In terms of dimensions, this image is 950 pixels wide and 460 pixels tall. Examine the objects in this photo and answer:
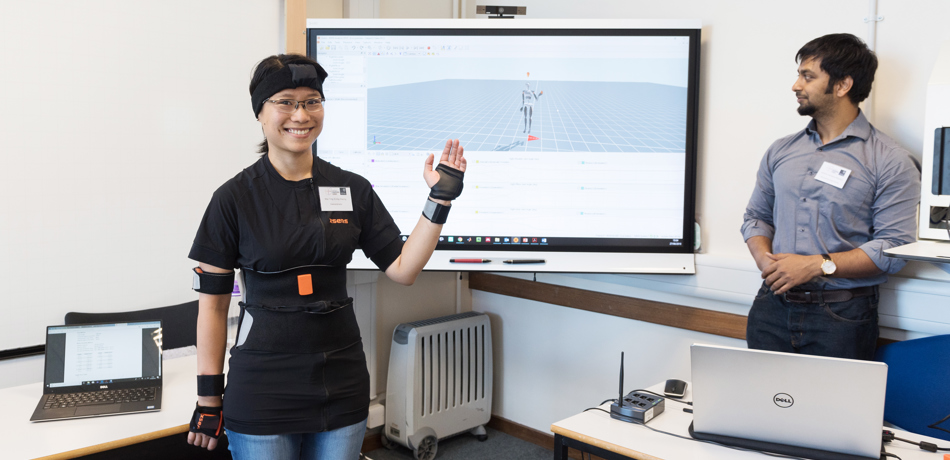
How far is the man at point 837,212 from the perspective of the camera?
6.57ft

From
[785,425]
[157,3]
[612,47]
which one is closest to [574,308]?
[612,47]

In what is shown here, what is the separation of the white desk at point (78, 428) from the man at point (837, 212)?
1.89 meters

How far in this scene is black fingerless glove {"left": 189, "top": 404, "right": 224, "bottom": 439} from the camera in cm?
156

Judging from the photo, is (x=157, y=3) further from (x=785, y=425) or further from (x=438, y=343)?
(x=785, y=425)

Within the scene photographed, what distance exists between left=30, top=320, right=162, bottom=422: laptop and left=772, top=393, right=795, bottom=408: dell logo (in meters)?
1.62

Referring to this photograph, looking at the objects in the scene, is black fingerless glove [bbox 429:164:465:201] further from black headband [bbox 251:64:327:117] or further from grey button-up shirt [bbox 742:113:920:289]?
grey button-up shirt [bbox 742:113:920:289]

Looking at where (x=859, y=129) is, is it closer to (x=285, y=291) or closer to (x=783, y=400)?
(x=783, y=400)

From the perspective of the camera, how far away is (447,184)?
158cm

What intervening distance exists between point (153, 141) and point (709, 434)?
2.20 meters

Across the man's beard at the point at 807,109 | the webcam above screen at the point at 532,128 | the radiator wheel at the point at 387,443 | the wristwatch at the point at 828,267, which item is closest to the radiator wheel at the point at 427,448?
the radiator wheel at the point at 387,443

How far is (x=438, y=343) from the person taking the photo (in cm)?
318

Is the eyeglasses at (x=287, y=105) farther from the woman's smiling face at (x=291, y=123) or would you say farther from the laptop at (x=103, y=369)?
the laptop at (x=103, y=369)

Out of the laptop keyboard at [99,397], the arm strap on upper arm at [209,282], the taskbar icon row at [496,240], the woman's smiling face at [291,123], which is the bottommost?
the laptop keyboard at [99,397]

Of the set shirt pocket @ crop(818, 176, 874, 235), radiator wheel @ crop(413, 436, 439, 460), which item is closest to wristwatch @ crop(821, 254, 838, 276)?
shirt pocket @ crop(818, 176, 874, 235)
